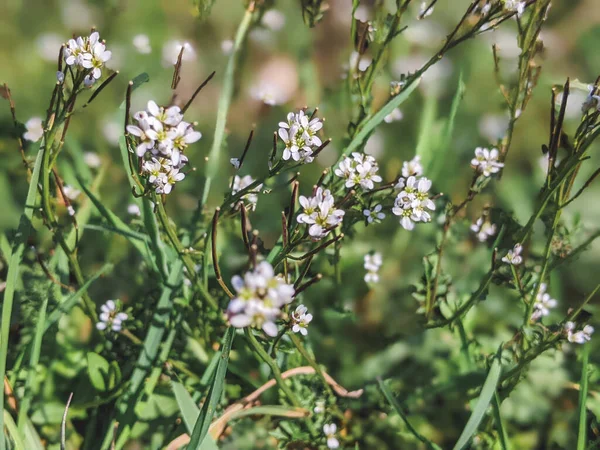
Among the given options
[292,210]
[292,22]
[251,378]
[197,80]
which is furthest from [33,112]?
[292,210]

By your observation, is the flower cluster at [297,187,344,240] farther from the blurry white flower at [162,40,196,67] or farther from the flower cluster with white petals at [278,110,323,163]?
the blurry white flower at [162,40,196,67]

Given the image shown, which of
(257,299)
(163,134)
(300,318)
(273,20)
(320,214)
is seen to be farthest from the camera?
(273,20)

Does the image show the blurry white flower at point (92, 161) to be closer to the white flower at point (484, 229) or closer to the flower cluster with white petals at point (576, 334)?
the white flower at point (484, 229)

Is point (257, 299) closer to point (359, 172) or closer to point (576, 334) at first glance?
point (359, 172)

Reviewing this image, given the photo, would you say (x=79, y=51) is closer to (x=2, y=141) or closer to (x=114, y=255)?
(x=114, y=255)

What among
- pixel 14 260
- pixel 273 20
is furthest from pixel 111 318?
pixel 273 20

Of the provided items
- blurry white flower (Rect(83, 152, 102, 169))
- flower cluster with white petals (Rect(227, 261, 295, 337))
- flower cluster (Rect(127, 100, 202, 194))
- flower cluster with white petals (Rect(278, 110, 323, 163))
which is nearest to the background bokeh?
blurry white flower (Rect(83, 152, 102, 169))
